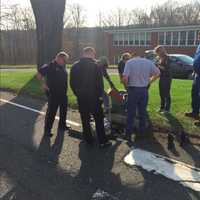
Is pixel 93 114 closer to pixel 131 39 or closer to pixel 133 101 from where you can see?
pixel 133 101

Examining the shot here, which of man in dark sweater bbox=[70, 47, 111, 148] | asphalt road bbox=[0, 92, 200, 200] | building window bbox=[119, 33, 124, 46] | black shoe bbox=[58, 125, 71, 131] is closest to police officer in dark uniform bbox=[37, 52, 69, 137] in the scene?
black shoe bbox=[58, 125, 71, 131]

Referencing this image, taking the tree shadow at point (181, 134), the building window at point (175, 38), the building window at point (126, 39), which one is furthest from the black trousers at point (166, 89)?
the building window at point (126, 39)

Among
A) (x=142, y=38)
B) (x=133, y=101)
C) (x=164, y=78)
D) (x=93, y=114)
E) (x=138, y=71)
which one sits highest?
(x=142, y=38)

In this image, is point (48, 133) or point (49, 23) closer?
point (48, 133)

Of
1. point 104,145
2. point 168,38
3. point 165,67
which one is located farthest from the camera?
point 168,38

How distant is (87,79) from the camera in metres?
5.99

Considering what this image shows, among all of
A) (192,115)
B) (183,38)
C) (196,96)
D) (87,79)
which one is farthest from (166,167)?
(183,38)

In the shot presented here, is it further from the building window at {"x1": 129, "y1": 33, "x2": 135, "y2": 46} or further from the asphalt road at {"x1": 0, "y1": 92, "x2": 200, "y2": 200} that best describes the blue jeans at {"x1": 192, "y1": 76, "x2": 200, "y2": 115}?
the building window at {"x1": 129, "y1": 33, "x2": 135, "y2": 46}

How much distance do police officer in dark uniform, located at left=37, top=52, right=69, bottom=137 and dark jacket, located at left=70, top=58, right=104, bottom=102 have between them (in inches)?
34.1

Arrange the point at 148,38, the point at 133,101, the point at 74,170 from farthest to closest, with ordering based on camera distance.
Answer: the point at 148,38 → the point at 133,101 → the point at 74,170

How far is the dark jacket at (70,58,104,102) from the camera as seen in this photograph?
5.95 m

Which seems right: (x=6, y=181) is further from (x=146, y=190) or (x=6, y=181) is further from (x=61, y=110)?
(x=61, y=110)

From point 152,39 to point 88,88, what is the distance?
35200mm

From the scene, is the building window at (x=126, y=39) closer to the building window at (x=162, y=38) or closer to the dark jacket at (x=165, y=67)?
the building window at (x=162, y=38)
